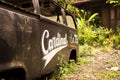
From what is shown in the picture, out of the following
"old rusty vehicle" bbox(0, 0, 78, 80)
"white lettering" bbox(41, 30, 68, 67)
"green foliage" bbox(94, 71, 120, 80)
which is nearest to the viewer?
"old rusty vehicle" bbox(0, 0, 78, 80)

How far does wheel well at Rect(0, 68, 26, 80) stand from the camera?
327cm

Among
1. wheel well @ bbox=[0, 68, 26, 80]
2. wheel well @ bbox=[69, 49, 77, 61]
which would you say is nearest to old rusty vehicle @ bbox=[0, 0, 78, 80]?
wheel well @ bbox=[0, 68, 26, 80]

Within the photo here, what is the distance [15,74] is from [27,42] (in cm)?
47

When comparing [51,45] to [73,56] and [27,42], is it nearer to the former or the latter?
[27,42]

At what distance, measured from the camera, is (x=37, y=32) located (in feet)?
13.6

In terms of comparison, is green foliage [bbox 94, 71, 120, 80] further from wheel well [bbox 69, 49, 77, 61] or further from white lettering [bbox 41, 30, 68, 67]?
white lettering [bbox 41, 30, 68, 67]

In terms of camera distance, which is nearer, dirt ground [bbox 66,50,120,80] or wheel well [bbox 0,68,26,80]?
wheel well [bbox 0,68,26,80]

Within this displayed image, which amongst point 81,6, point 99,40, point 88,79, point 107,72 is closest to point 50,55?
point 88,79

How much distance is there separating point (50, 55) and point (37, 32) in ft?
2.50

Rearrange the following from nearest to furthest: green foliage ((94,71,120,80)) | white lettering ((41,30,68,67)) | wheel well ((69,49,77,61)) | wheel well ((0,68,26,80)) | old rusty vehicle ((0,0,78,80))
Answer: old rusty vehicle ((0,0,78,80))
wheel well ((0,68,26,80))
white lettering ((41,30,68,67))
green foliage ((94,71,120,80))
wheel well ((69,49,77,61))

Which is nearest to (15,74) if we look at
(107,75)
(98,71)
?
(107,75)

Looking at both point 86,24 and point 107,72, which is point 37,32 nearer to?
point 107,72

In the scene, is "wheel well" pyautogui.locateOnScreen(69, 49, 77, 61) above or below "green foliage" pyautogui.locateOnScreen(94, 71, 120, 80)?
above

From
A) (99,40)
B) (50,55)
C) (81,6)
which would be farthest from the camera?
(81,6)
